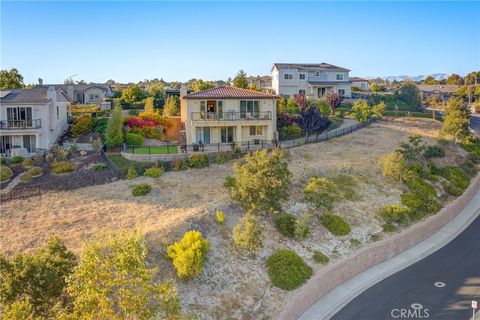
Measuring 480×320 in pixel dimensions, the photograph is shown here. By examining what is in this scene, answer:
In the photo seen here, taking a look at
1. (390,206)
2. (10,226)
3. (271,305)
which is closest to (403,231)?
(390,206)

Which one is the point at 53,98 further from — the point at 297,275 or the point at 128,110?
the point at 297,275

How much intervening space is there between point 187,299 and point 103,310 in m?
7.04

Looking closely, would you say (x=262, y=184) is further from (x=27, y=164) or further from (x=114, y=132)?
(x=27, y=164)

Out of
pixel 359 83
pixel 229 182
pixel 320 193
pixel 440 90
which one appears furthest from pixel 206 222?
pixel 440 90

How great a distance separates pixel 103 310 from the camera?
15.4 metres

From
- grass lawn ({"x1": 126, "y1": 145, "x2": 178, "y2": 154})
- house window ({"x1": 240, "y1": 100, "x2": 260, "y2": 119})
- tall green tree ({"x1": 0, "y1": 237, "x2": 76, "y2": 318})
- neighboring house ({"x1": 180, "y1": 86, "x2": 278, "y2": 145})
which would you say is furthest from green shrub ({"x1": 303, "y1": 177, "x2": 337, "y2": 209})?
tall green tree ({"x1": 0, "y1": 237, "x2": 76, "y2": 318})

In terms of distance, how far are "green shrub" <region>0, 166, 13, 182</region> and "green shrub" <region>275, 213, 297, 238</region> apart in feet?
71.7

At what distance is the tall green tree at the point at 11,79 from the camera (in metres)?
65.6

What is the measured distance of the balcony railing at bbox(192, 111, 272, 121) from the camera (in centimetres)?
4519

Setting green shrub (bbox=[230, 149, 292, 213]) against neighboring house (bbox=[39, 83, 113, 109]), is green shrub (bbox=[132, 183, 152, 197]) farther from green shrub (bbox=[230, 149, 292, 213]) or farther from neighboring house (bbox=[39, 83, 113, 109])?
neighboring house (bbox=[39, 83, 113, 109])

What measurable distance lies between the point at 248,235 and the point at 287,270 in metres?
2.90

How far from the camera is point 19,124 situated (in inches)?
1724

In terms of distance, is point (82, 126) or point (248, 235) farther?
point (82, 126)

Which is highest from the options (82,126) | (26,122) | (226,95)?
(226,95)
